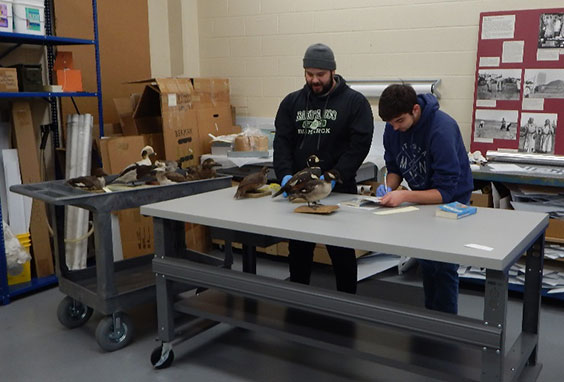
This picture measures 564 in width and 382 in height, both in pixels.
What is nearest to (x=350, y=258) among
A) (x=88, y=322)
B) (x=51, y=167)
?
(x=88, y=322)

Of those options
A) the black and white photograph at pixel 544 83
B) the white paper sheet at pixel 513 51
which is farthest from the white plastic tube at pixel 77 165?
the black and white photograph at pixel 544 83

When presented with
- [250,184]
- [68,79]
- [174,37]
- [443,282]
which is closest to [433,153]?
[443,282]

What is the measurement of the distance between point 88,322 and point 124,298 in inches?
20.3

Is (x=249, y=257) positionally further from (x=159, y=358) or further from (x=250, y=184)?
(x=159, y=358)

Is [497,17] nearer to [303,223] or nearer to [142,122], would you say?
[303,223]

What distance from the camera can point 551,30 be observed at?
3297mm

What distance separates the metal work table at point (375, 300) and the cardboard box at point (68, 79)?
154cm

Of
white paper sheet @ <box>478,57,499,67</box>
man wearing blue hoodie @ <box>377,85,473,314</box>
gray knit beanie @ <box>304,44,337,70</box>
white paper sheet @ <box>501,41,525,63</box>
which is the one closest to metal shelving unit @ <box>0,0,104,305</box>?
gray knit beanie @ <box>304,44,337,70</box>

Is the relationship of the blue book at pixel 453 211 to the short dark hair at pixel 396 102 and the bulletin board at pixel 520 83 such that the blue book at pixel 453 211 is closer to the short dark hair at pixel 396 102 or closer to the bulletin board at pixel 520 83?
the short dark hair at pixel 396 102

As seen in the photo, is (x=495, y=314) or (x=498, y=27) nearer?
(x=495, y=314)

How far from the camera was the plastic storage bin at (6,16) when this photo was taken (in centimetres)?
309

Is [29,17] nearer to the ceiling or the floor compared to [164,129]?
nearer to the ceiling

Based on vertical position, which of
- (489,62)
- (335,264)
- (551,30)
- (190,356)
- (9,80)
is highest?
(551,30)

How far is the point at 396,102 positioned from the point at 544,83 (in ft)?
5.81
